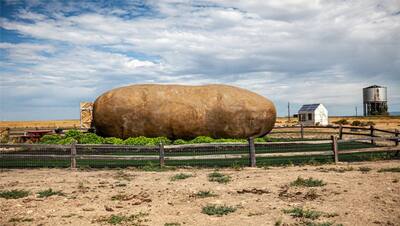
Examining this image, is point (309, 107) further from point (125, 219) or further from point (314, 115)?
point (125, 219)

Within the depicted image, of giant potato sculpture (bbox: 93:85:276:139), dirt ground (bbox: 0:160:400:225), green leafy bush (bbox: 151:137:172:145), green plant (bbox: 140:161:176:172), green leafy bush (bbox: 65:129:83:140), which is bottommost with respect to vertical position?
dirt ground (bbox: 0:160:400:225)

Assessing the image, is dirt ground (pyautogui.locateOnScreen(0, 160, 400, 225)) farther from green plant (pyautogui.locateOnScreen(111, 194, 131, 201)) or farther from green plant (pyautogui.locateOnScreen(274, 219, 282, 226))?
green plant (pyautogui.locateOnScreen(274, 219, 282, 226))

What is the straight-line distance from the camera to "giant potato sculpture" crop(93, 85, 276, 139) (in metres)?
21.4

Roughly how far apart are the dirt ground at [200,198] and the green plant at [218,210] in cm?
13

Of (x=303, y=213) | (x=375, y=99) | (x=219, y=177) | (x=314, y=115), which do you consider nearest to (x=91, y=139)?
(x=219, y=177)

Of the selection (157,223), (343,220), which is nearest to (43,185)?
(157,223)

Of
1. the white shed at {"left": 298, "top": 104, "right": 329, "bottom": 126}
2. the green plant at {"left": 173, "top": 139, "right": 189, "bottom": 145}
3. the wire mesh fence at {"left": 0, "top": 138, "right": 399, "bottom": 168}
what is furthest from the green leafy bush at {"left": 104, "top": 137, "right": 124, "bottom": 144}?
the white shed at {"left": 298, "top": 104, "right": 329, "bottom": 126}

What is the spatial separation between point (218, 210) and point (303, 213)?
1580 millimetres

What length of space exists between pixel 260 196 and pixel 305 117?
133ft

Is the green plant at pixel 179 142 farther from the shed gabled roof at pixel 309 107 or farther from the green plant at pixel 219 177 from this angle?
the shed gabled roof at pixel 309 107

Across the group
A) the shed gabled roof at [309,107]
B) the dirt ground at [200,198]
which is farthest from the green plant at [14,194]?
the shed gabled roof at [309,107]

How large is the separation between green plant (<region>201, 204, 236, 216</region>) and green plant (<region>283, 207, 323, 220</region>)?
1.04m

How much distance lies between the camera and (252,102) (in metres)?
22.1

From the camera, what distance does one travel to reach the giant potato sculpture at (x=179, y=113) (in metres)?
21.4
